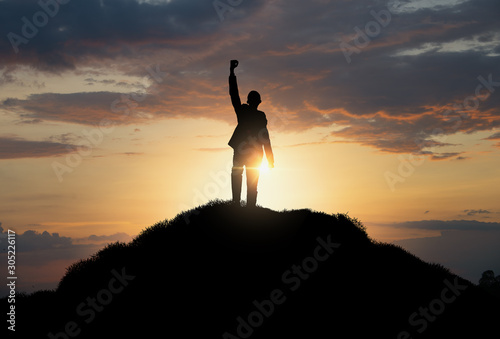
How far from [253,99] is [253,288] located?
7350mm

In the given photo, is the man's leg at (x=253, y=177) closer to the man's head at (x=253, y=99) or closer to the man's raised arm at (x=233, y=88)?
the man's head at (x=253, y=99)

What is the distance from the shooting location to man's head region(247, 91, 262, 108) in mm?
17906

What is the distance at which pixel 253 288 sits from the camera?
14594 mm

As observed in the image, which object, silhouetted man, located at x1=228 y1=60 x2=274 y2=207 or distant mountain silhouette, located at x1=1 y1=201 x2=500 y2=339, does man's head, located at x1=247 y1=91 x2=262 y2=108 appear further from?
distant mountain silhouette, located at x1=1 y1=201 x2=500 y2=339

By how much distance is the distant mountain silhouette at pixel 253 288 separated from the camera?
1384cm

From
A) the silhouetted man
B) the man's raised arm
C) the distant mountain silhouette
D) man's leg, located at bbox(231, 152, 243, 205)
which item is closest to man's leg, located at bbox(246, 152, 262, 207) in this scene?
the silhouetted man

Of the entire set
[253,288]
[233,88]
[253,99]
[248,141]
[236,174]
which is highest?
[233,88]

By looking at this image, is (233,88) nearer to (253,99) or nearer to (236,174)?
(253,99)

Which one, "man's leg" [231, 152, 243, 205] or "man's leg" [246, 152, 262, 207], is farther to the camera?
"man's leg" [246, 152, 262, 207]

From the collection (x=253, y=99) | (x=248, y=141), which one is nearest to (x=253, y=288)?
(x=248, y=141)

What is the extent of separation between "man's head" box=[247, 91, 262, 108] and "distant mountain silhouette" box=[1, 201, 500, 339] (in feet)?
13.9

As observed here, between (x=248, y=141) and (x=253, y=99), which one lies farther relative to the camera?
(x=253, y=99)

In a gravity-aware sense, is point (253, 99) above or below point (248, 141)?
above

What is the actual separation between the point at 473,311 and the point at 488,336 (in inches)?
68.5
